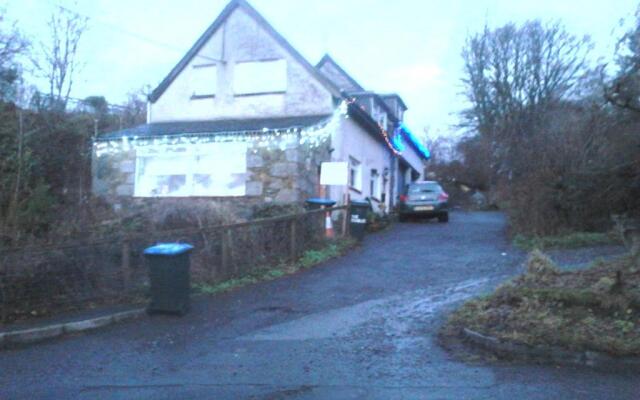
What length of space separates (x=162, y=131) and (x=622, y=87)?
13688 millimetres

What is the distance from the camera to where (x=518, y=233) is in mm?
18109

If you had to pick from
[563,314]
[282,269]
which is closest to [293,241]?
[282,269]

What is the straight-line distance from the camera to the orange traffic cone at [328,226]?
669 inches

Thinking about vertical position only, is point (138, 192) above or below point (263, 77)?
below

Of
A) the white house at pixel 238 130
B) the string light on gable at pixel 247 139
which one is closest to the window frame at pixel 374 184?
the white house at pixel 238 130

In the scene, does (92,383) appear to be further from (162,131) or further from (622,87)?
(162,131)

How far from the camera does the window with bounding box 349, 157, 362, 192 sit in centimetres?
2401

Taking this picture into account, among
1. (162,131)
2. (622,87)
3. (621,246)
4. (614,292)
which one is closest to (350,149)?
(162,131)

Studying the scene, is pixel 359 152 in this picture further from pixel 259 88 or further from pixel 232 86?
pixel 232 86

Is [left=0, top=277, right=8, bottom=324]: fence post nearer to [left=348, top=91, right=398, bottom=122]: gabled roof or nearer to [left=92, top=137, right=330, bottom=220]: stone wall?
[left=92, top=137, right=330, bottom=220]: stone wall

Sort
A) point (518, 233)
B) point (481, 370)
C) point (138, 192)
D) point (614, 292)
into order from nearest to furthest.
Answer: point (481, 370) → point (614, 292) → point (518, 233) → point (138, 192)

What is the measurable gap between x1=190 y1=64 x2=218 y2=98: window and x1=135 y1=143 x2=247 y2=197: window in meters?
2.74

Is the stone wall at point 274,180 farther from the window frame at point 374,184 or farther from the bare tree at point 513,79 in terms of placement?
the bare tree at point 513,79

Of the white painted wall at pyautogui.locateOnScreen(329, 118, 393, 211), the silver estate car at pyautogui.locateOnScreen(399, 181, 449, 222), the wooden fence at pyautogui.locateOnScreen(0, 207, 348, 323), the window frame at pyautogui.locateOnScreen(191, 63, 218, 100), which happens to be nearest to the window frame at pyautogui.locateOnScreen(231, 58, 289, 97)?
the window frame at pyautogui.locateOnScreen(191, 63, 218, 100)
